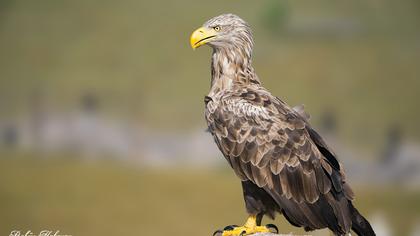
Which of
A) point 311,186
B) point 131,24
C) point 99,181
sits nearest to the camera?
point 311,186

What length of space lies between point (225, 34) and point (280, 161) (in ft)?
4.24

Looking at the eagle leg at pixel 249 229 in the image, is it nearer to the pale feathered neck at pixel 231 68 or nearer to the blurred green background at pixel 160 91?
the pale feathered neck at pixel 231 68

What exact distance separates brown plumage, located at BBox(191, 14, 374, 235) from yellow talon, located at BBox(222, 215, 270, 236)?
79 mm

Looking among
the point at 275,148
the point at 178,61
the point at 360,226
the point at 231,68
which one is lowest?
the point at 360,226

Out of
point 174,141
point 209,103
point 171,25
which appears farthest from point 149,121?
point 209,103

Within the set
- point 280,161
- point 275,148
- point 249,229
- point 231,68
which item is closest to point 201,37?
point 231,68

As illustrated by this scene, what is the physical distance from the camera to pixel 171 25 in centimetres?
1908

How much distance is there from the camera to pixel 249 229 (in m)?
7.20

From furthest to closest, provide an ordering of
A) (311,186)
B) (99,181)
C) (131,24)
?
1. (131,24)
2. (99,181)
3. (311,186)

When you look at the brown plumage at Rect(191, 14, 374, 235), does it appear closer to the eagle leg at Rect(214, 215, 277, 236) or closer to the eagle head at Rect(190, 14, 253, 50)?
the eagle leg at Rect(214, 215, 277, 236)

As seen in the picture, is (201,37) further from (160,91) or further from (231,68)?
(160,91)

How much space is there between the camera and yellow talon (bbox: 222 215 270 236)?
23.6ft

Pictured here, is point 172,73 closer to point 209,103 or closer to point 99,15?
point 99,15

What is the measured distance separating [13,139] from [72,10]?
3.12 metres
